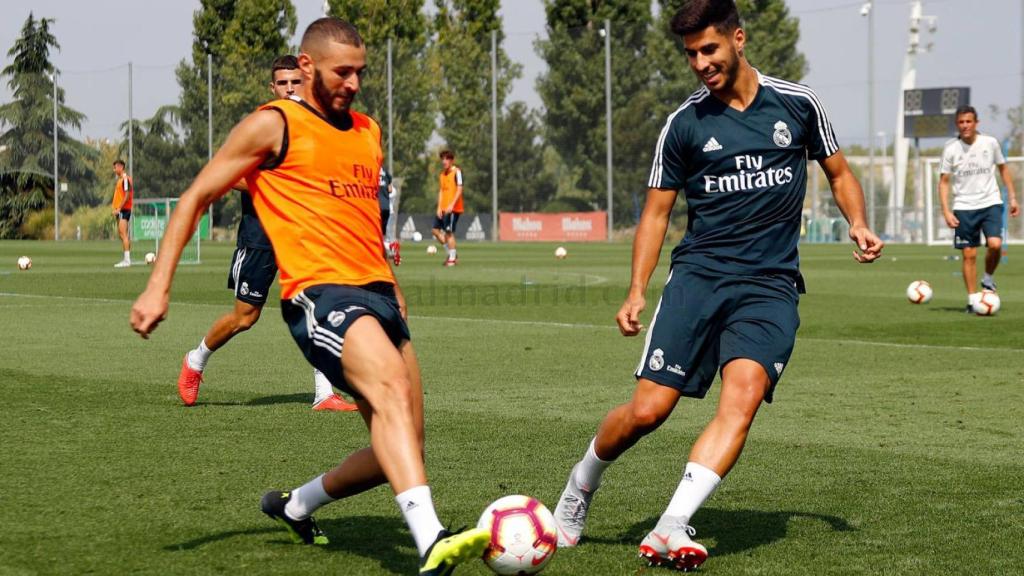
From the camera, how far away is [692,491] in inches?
199

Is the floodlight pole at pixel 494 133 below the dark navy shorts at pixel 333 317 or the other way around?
the other way around

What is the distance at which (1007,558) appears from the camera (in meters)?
5.18

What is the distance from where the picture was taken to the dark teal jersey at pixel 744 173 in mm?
5477

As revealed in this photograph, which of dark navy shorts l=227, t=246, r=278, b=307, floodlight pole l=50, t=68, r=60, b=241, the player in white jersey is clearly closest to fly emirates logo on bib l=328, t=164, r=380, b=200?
dark navy shorts l=227, t=246, r=278, b=307

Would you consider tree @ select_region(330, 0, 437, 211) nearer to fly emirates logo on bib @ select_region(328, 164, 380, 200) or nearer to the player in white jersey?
the player in white jersey

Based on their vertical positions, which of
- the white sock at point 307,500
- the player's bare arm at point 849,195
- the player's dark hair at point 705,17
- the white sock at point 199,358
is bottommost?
the white sock at point 307,500

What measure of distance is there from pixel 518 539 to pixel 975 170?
13.9 metres

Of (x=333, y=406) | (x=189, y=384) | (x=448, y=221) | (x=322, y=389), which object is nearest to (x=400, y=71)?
(x=448, y=221)

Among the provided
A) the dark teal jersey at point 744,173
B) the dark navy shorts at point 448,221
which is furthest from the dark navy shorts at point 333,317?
the dark navy shorts at point 448,221

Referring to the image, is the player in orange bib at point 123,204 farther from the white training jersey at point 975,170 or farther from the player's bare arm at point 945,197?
the white training jersey at point 975,170

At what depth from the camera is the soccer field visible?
5.34 m

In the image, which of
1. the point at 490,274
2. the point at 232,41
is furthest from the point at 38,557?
the point at 232,41

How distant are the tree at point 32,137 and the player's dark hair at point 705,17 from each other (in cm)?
5813

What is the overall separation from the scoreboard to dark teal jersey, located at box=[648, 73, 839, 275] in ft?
162
